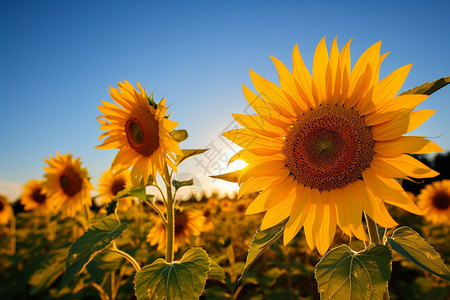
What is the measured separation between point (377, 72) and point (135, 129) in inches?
68.5

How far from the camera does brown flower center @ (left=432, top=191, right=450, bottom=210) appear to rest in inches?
268

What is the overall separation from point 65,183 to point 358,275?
4.30 meters

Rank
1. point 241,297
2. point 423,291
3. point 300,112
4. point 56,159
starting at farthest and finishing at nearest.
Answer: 1. point 241,297
2. point 423,291
3. point 56,159
4. point 300,112

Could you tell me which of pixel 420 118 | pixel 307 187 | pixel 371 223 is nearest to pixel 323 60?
pixel 420 118

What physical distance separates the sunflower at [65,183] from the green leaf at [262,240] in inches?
134

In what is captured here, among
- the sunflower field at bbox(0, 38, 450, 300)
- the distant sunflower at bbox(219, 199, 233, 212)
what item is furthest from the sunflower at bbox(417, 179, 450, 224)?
the sunflower field at bbox(0, 38, 450, 300)

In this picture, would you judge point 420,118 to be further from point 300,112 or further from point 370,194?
point 300,112

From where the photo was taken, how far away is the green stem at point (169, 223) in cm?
194

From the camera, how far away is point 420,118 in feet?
3.92

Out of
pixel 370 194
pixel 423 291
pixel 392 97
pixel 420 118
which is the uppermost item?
pixel 392 97

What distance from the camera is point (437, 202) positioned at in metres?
6.89

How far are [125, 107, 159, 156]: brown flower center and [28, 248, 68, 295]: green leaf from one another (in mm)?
2187

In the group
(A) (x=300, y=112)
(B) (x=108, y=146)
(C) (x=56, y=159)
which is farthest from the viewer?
(C) (x=56, y=159)

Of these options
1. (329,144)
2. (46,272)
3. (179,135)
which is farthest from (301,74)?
(46,272)
